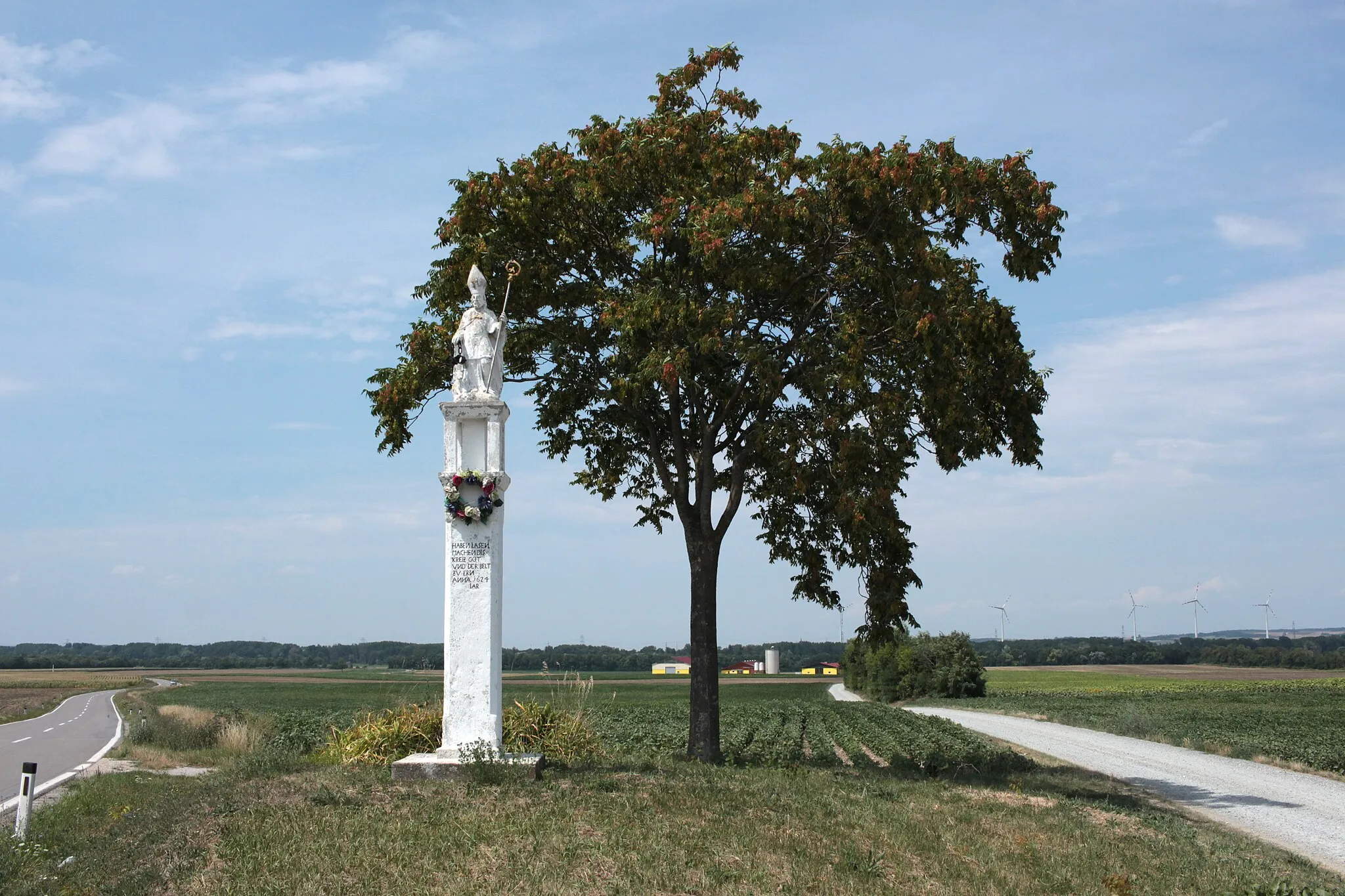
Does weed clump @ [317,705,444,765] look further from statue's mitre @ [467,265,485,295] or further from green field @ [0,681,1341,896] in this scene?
statue's mitre @ [467,265,485,295]

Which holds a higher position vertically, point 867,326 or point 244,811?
point 867,326

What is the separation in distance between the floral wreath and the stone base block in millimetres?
2928

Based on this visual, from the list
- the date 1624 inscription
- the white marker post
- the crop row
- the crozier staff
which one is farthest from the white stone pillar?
the white marker post

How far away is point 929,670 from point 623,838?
6224 centimetres

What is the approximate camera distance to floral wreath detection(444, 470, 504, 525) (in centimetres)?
1298

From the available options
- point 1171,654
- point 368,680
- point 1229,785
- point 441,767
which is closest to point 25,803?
point 441,767

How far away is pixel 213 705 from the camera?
5462cm

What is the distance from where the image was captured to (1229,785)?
20688mm

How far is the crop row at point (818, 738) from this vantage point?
18859 mm

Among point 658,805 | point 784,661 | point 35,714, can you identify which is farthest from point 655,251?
point 784,661

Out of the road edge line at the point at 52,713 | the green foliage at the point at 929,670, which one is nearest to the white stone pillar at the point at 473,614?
the road edge line at the point at 52,713

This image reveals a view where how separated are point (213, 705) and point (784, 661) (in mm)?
116731

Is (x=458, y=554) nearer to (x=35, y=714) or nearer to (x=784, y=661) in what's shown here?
(x=35, y=714)

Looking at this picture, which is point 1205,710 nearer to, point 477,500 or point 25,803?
point 477,500
